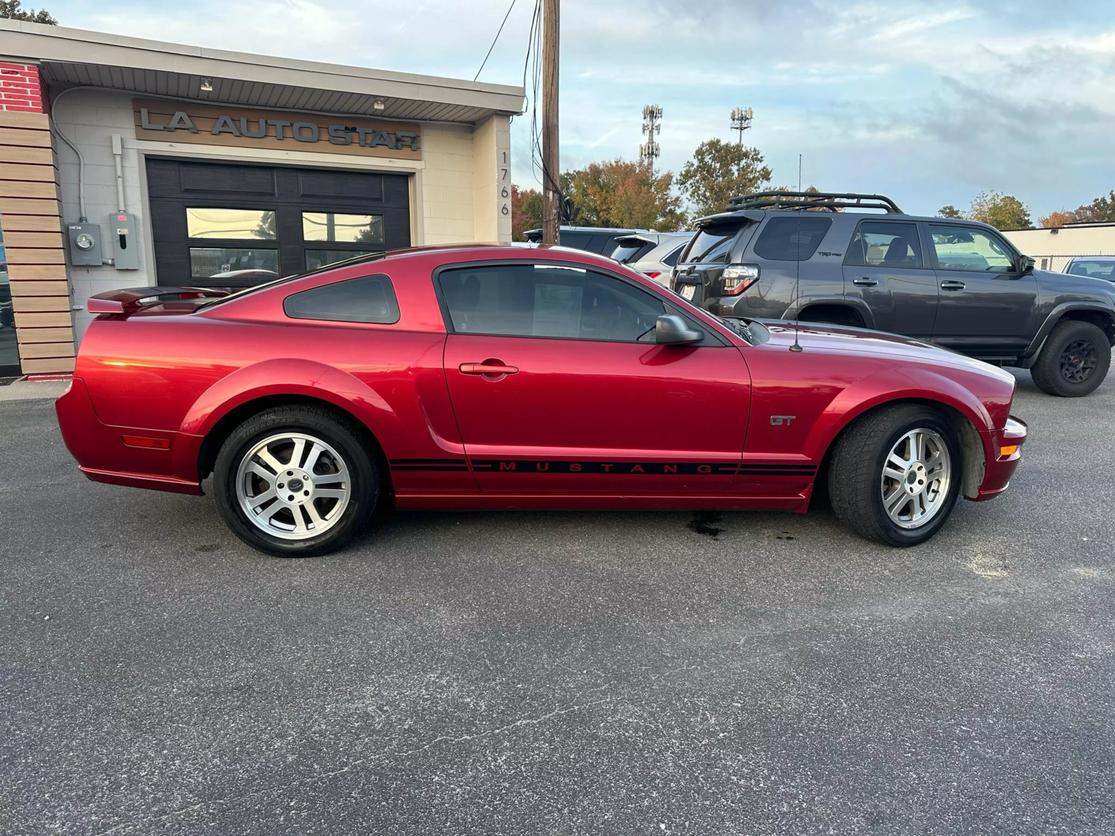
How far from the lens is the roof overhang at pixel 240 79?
8.53 metres

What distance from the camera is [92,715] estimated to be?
2494 millimetres

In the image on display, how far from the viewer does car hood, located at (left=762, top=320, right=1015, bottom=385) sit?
3.99 m

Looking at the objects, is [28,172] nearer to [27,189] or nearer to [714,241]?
[27,189]

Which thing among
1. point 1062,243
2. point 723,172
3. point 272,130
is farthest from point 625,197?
point 272,130

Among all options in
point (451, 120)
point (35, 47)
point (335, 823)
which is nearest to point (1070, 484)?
point (335, 823)

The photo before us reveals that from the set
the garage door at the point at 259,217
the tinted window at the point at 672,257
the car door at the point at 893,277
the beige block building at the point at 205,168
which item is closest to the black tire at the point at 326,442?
the car door at the point at 893,277

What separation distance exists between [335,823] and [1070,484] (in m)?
5.11

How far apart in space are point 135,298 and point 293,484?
1.37 m

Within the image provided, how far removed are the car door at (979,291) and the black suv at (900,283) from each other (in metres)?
0.01

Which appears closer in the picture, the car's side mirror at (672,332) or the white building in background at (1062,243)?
the car's side mirror at (672,332)

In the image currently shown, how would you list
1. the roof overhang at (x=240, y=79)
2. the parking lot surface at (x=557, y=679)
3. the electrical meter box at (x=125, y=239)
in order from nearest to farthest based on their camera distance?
the parking lot surface at (x=557, y=679) → the roof overhang at (x=240, y=79) → the electrical meter box at (x=125, y=239)

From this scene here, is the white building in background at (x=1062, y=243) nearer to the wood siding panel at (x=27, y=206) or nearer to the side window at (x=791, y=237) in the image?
the side window at (x=791, y=237)

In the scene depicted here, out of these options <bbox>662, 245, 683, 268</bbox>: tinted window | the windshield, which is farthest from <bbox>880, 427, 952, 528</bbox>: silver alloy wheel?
<bbox>662, 245, 683, 268</bbox>: tinted window

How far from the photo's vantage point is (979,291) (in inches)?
307
